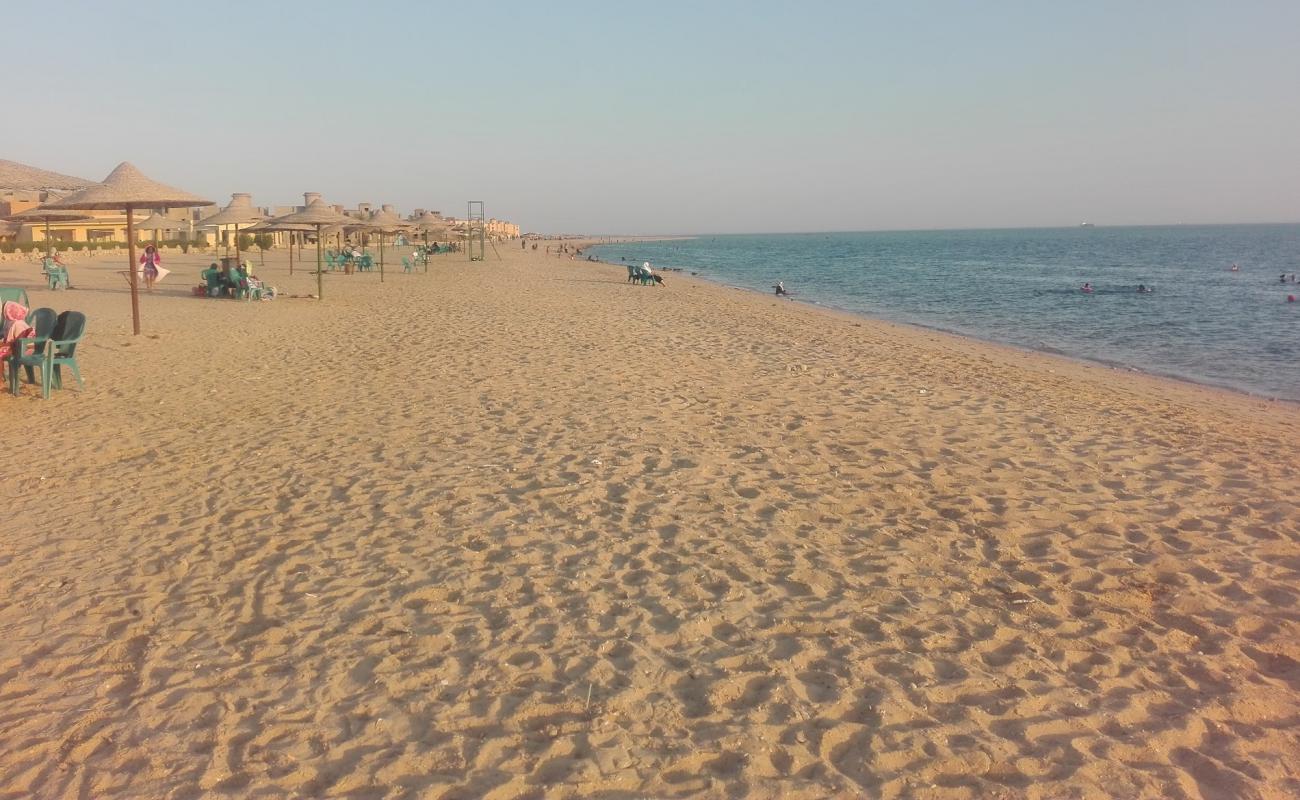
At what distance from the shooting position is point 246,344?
1098 centimetres

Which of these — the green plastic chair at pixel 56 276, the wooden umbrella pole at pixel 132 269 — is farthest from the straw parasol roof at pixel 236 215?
the wooden umbrella pole at pixel 132 269

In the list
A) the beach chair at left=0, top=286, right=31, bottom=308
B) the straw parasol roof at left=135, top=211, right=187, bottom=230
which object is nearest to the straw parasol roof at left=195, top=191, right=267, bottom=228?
the beach chair at left=0, top=286, right=31, bottom=308

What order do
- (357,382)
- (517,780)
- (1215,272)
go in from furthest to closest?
1. (1215,272)
2. (357,382)
3. (517,780)

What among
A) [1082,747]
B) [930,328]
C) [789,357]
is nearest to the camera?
[1082,747]

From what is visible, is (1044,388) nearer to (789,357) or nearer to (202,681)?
(789,357)

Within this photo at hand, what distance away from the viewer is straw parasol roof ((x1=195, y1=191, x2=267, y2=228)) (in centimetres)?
1829

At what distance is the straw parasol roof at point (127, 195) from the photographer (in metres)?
9.79

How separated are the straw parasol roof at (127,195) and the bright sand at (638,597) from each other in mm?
Answer: 3426

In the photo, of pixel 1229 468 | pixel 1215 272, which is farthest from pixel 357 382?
pixel 1215 272

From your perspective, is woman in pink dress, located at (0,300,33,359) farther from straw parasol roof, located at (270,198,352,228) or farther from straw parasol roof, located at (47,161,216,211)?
straw parasol roof, located at (270,198,352,228)

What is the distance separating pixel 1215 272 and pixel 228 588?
1916 inches

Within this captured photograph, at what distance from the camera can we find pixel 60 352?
26.2 feet

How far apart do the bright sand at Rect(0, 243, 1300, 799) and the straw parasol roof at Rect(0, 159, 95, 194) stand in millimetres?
10707

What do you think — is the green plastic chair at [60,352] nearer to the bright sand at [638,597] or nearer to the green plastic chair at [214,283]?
the bright sand at [638,597]
